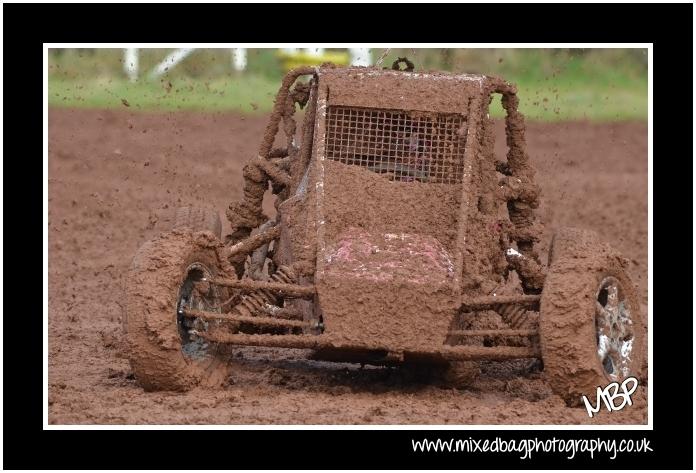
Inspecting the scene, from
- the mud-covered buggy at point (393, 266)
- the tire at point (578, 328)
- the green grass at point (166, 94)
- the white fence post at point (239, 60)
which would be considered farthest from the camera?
the white fence post at point (239, 60)

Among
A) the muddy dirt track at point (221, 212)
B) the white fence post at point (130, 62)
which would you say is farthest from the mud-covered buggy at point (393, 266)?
the white fence post at point (130, 62)

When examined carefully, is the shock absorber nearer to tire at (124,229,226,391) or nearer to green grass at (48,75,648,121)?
tire at (124,229,226,391)

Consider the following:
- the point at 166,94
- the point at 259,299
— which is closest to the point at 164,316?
the point at 259,299

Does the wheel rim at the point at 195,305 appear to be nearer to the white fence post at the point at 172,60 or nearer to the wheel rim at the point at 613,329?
the wheel rim at the point at 613,329

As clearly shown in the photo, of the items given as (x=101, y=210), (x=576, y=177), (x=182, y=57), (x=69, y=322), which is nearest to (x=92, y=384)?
(x=69, y=322)

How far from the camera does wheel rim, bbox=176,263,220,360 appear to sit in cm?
919

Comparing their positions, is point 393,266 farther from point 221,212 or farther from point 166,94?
point 166,94

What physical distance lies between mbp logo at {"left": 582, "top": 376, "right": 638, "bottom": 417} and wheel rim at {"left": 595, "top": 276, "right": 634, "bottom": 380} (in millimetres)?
80

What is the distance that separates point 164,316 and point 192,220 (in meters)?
2.15

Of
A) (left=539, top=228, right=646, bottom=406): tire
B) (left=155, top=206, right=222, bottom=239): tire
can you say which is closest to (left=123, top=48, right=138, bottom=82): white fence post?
(left=155, top=206, right=222, bottom=239): tire

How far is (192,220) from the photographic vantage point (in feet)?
35.7

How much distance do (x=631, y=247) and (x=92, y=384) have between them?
8.14 meters

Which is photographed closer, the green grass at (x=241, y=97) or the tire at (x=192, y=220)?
the tire at (x=192, y=220)

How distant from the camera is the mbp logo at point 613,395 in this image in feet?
28.2
